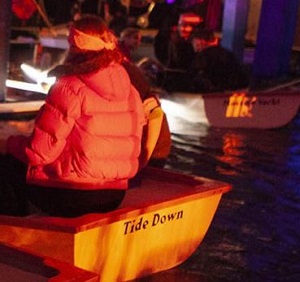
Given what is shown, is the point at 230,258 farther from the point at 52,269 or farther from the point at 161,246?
the point at 52,269

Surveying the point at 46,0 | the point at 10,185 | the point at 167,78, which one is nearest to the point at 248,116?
the point at 167,78

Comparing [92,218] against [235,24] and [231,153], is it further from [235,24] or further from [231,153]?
[235,24]

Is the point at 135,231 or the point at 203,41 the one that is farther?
the point at 203,41

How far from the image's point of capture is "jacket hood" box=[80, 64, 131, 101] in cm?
498

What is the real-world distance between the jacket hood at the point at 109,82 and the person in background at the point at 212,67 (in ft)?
20.8

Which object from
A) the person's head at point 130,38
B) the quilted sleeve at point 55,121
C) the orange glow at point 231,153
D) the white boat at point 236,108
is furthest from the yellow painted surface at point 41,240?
the white boat at point 236,108

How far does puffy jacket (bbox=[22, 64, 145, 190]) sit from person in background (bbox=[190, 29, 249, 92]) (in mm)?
6393

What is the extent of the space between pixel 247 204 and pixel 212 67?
14.2ft

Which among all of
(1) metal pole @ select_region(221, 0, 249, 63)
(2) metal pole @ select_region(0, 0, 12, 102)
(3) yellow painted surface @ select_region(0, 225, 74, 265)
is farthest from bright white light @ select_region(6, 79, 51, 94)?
(1) metal pole @ select_region(221, 0, 249, 63)

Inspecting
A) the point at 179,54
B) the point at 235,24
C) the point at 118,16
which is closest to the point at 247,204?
the point at 179,54

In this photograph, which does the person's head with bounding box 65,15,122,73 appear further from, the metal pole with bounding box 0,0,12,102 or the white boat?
the white boat

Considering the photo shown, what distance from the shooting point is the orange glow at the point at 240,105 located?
11.5 m

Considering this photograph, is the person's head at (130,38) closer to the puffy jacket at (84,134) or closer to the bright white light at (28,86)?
the bright white light at (28,86)

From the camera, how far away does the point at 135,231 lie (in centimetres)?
534
